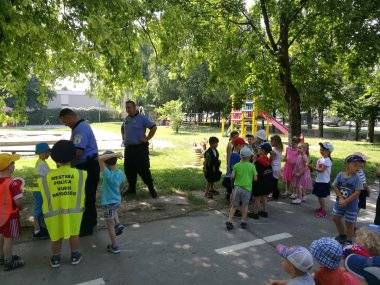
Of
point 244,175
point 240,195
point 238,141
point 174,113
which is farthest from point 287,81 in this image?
point 174,113

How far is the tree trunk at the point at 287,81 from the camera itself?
11.5 meters

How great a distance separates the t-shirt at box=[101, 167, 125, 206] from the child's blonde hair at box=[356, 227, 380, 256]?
3102 mm

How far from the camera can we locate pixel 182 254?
17.6 ft

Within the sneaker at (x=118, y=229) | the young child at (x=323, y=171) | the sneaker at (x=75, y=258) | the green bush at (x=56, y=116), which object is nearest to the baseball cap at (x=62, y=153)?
the sneaker at (x=75, y=258)

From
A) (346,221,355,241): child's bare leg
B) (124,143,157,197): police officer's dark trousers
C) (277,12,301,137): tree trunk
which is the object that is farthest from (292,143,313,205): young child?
(277,12,301,137): tree trunk

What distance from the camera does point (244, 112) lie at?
74.8ft

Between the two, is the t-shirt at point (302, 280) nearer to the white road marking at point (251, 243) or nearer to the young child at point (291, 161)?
the white road marking at point (251, 243)

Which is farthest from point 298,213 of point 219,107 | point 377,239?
point 219,107

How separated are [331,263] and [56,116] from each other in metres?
57.3

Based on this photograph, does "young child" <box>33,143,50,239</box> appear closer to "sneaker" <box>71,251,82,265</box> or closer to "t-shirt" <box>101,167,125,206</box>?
"t-shirt" <box>101,167,125,206</box>

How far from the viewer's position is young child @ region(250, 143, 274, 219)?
7.07 m

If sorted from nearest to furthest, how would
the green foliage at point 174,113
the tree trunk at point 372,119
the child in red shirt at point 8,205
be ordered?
the child in red shirt at point 8,205
the tree trunk at point 372,119
the green foliage at point 174,113

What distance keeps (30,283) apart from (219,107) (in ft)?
139

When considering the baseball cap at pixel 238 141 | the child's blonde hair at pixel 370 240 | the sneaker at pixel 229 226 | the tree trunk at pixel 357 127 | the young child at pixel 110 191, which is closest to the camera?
the child's blonde hair at pixel 370 240
